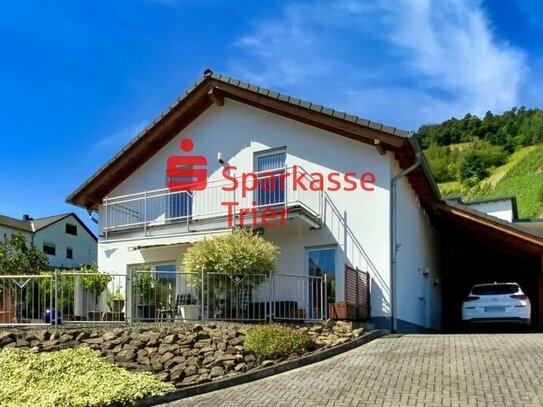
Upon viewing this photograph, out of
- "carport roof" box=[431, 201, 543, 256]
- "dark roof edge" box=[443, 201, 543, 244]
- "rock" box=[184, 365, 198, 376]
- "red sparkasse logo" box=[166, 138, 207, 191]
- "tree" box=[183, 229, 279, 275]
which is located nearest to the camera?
"rock" box=[184, 365, 198, 376]

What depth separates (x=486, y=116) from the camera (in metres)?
77.2

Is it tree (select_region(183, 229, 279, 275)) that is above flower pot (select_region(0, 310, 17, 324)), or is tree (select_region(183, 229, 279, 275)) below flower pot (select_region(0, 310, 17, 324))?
above

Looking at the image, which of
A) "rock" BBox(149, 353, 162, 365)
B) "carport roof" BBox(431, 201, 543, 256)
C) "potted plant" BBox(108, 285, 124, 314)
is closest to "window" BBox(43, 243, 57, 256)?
"potted plant" BBox(108, 285, 124, 314)

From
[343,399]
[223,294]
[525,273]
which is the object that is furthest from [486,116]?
[343,399]

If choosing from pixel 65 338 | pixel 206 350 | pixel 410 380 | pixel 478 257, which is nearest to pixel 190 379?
pixel 206 350

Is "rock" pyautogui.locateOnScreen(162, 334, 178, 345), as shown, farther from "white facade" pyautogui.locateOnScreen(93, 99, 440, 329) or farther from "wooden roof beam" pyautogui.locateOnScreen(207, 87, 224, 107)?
"wooden roof beam" pyautogui.locateOnScreen(207, 87, 224, 107)

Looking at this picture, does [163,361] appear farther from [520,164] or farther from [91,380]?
[520,164]

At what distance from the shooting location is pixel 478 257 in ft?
91.9

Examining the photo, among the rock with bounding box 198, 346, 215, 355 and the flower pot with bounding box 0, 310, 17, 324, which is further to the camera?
the flower pot with bounding box 0, 310, 17, 324

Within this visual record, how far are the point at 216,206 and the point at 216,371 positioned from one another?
930 cm

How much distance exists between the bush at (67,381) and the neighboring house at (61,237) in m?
42.3

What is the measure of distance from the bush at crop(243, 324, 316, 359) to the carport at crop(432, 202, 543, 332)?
9.96 m

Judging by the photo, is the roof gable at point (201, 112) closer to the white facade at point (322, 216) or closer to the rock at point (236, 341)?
the white facade at point (322, 216)

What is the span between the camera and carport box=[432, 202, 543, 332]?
21470 mm
